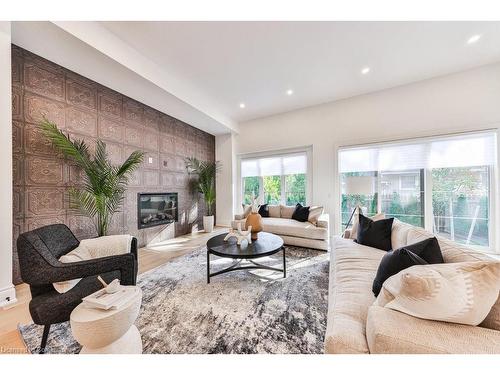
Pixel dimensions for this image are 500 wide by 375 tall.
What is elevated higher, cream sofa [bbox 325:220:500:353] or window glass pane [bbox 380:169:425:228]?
window glass pane [bbox 380:169:425:228]

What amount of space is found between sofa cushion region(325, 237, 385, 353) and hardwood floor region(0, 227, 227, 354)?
2.03 meters

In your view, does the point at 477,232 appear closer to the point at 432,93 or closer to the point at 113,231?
the point at 432,93

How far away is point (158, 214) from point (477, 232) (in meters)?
5.92

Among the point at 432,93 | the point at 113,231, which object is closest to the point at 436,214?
the point at 432,93

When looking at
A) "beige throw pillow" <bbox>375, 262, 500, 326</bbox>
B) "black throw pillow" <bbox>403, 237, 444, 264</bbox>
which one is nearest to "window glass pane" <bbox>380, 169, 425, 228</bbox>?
"black throw pillow" <bbox>403, 237, 444, 264</bbox>

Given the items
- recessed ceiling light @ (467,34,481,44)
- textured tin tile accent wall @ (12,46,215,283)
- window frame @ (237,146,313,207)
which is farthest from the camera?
window frame @ (237,146,313,207)

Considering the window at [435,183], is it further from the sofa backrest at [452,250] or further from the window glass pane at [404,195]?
the sofa backrest at [452,250]

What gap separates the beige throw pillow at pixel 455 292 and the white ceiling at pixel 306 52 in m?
2.67

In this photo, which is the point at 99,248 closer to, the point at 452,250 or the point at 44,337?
the point at 44,337

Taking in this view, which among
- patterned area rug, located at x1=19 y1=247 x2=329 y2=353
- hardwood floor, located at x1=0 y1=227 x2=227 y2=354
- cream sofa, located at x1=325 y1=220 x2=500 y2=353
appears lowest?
hardwood floor, located at x1=0 y1=227 x2=227 y2=354

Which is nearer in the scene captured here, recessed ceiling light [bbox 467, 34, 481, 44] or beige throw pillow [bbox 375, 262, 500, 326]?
beige throw pillow [bbox 375, 262, 500, 326]

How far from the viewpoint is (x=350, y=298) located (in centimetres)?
122

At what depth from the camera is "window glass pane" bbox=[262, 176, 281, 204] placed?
517 cm

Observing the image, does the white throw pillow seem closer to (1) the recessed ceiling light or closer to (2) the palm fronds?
(2) the palm fronds
